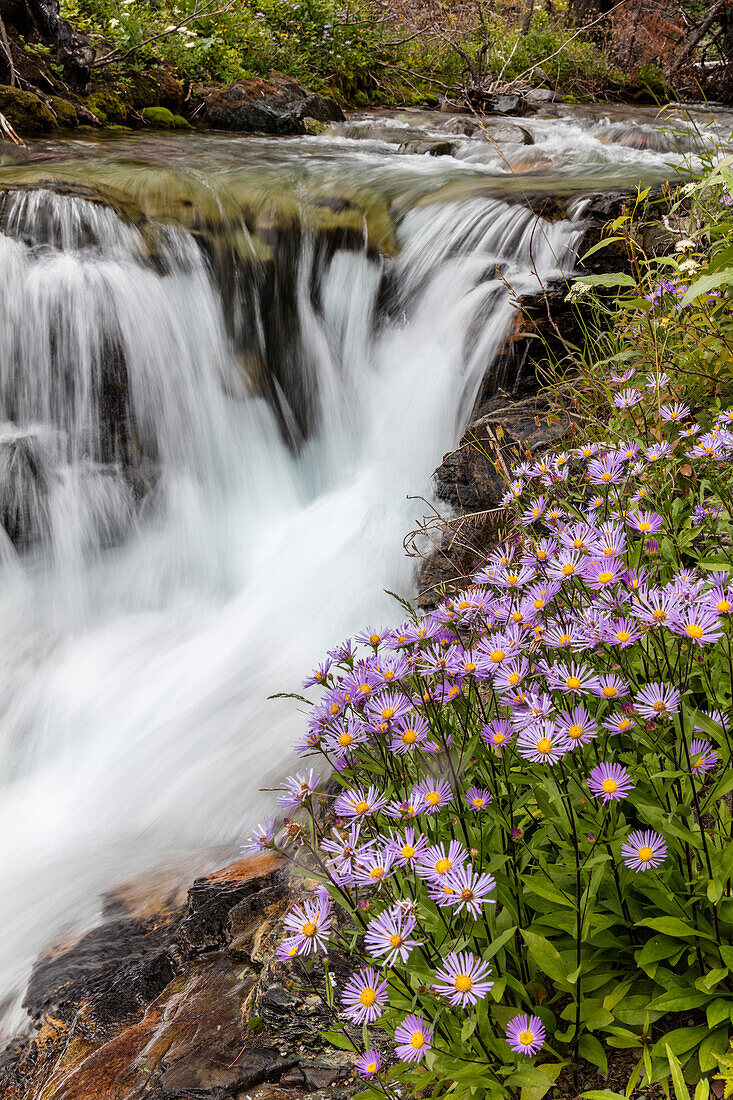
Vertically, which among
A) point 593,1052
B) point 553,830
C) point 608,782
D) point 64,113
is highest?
point 64,113

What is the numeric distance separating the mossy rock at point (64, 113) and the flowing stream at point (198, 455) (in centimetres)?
185

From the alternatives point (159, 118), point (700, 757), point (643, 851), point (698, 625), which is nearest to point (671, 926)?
point (643, 851)

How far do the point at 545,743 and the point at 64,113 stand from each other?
874 cm

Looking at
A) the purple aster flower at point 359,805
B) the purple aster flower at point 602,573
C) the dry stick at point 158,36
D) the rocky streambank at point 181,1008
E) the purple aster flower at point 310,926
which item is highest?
the dry stick at point 158,36

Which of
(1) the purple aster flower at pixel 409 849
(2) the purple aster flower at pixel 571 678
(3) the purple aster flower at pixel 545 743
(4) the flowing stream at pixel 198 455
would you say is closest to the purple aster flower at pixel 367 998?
(1) the purple aster flower at pixel 409 849

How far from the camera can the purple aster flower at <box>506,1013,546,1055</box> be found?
112cm

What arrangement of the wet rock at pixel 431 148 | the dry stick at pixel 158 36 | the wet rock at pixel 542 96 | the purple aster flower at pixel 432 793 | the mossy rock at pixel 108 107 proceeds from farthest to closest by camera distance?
the wet rock at pixel 542 96, the dry stick at pixel 158 36, the mossy rock at pixel 108 107, the wet rock at pixel 431 148, the purple aster flower at pixel 432 793

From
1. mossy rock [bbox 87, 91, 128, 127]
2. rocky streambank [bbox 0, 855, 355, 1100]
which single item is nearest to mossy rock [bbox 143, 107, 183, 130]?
mossy rock [bbox 87, 91, 128, 127]

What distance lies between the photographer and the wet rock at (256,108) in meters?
8.91

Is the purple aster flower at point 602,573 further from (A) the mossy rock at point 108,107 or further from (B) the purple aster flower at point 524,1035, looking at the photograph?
(A) the mossy rock at point 108,107

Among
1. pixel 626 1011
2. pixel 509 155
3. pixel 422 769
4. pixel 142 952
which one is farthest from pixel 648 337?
pixel 509 155

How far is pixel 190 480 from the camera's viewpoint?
486 cm

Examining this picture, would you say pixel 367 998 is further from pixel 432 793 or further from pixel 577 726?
pixel 577 726

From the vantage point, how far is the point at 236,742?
325 cm
